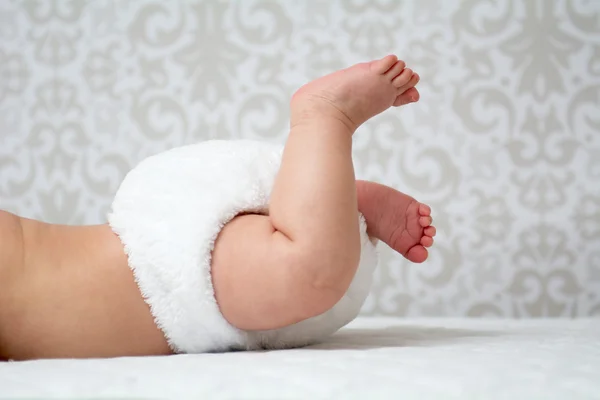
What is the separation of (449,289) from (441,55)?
565mm

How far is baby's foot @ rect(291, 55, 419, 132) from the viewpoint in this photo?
84cm

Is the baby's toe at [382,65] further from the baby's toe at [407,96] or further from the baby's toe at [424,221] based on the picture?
the baby's toe at [424,221]

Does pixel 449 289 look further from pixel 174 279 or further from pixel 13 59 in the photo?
pixel 13 59

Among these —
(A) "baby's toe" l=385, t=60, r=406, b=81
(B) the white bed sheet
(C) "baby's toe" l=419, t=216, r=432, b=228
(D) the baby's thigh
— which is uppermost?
(A) "baby's toe" l=385, t=60, r=406, b=81

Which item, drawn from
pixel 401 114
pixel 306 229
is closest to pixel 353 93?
pixel 306 229

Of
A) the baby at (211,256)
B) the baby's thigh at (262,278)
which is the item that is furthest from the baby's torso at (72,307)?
the baby's thigh at (262,278)

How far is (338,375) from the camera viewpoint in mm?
587

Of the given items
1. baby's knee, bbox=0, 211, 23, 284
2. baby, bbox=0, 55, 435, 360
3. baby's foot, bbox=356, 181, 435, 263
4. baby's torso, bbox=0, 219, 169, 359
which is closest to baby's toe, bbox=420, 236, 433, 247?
baby's foot, bbox=356, 181, 435, 263

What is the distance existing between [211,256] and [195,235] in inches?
1.3

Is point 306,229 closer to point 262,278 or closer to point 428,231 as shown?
point 262,278

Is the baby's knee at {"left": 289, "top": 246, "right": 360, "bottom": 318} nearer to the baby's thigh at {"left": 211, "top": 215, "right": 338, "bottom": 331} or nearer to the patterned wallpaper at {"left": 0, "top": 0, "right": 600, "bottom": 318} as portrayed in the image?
the baby's thigh at {"left": 211, "top": 215, "right": 338, "bottom": 331}

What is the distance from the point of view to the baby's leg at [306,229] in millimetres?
772

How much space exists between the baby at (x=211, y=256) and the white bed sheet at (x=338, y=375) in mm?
78

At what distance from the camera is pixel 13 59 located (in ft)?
5.75
